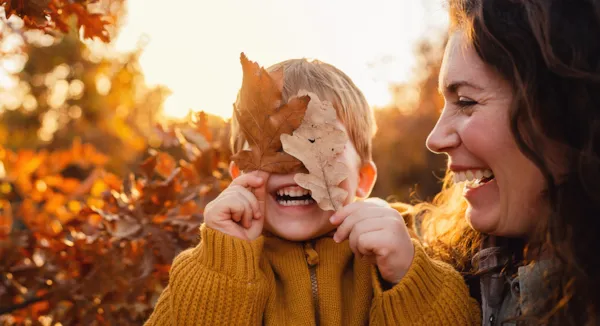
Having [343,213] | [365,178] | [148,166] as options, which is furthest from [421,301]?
[148,166]

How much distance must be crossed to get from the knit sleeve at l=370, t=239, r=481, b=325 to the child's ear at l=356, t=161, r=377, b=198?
47 cm

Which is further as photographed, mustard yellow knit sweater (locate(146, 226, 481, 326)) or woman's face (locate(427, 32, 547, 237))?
mustard yellow knit sweater (locate(146, 226, 481, 326))

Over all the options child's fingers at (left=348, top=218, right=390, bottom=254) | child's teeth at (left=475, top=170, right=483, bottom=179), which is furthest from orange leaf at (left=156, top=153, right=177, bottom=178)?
child's teeth at (left=475, top=170, right=483, bottom=179)

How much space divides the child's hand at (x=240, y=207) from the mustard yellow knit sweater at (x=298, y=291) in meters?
0.04

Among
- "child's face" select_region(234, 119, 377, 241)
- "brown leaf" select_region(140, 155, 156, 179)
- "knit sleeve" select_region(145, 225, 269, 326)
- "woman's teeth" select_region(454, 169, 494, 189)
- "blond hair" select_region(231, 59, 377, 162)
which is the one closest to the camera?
"woman's teeth" select_region(454, 169, 494, 189)

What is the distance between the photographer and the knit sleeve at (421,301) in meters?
1.93

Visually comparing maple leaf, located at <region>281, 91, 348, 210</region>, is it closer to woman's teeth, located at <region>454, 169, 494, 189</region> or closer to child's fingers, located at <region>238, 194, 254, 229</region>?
child's fingers, located at <region>238, 194, 254, 229</region>

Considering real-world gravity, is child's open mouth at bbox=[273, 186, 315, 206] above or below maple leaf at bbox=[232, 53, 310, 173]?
below

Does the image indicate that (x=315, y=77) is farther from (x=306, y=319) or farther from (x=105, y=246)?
(x=105, y=246)

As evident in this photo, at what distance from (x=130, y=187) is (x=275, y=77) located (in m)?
1.06

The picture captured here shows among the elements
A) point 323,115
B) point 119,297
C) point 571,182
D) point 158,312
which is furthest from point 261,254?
point 571,182

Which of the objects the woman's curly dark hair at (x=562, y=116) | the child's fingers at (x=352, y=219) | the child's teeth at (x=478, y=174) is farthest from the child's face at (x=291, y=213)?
the woman's curly dark hair at (x=562, y=116)

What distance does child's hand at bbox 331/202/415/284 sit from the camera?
6.19ft

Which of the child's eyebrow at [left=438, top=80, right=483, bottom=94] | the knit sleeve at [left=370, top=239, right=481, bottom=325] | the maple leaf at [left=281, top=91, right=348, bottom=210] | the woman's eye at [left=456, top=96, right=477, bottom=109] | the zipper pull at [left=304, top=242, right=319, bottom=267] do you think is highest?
the child's eyebrow at [left=438, top=80, right=483, bottom=94]
